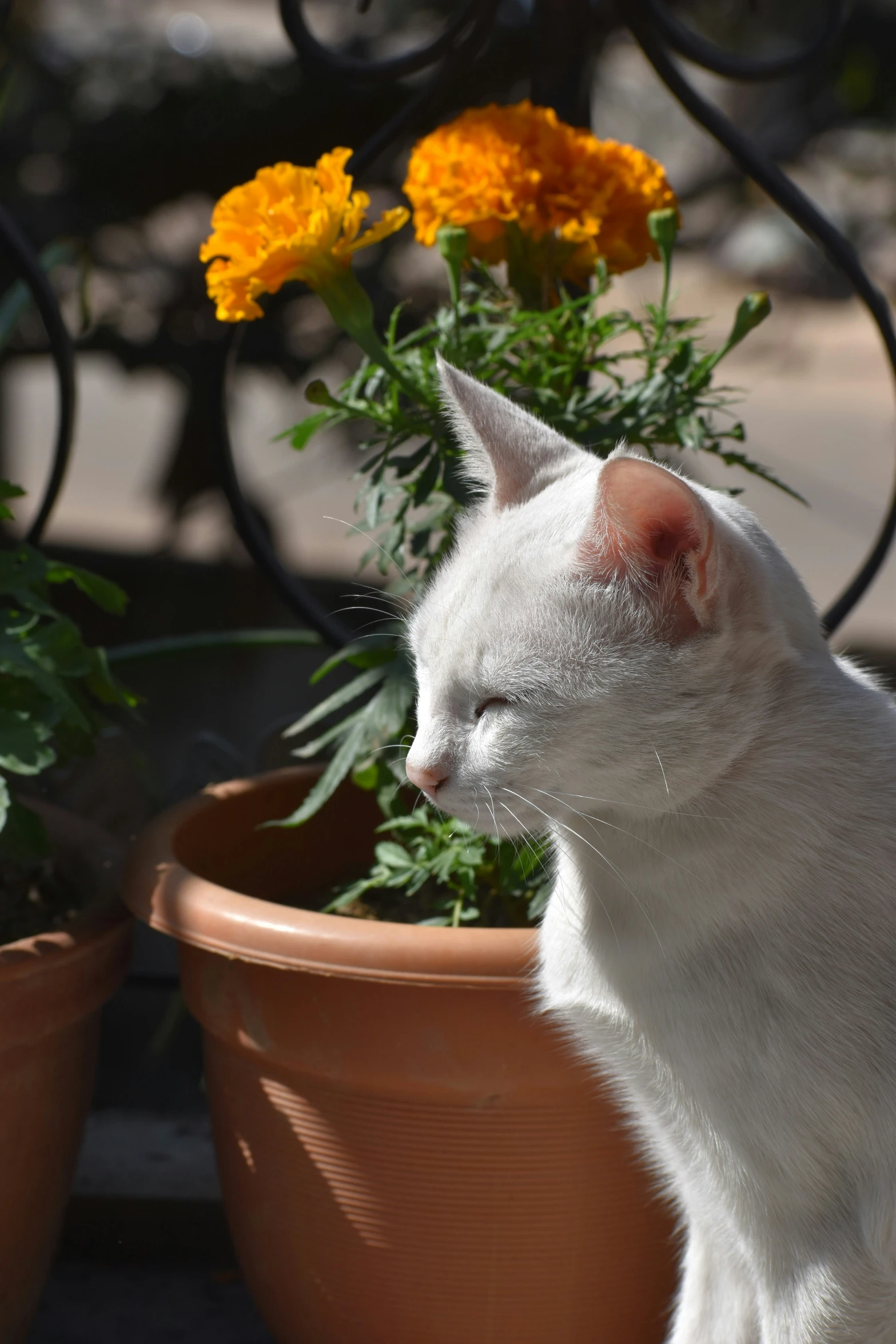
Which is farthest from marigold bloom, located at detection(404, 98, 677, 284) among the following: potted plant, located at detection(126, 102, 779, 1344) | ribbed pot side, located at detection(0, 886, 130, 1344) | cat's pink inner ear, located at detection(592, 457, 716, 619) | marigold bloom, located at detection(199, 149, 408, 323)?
ribbed pot side, located at detection(0, 886, 130, 1344)

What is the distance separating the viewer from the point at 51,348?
140cm

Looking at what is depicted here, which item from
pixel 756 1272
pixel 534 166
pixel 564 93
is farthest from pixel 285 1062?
pixel 564 93

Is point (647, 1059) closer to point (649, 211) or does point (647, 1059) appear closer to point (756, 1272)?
point (756, 1272)

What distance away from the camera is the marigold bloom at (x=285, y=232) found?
39.4 inches

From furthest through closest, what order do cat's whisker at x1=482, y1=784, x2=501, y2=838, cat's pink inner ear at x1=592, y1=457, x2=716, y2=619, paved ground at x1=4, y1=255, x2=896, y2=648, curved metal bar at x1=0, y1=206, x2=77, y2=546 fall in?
1. paved ground at x1=4, y1=255, x2=896, y2=648
2. curved metal bar at x1=0, y1=206, x2=77, y2=546
3. cat's whisker at x1=482, y1=784, x2=501, y2=838
4. cat's pink inner ear at x1=592, y1=457, x2=716, y2=619

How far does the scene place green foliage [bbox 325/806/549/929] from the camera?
1.12 meters

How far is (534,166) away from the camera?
1140mm

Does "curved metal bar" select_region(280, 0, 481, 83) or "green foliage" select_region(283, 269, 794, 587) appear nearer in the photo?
"green foliage" select_region(283, 269, 794, 587)

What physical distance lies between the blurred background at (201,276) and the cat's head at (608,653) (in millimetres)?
374

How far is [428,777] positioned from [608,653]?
0.48ft

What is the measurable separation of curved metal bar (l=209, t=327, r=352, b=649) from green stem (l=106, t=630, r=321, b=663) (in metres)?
0.10

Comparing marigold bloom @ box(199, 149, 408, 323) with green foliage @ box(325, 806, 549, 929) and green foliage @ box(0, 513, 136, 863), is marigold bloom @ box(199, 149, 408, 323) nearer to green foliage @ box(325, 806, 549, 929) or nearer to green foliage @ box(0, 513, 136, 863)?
green foliage @ box(0, 513, 136, 863)

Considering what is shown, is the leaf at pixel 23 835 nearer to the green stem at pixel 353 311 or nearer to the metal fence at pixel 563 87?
the metal fence at pixel 563 87

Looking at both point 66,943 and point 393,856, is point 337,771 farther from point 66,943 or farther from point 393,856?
point 66,943
